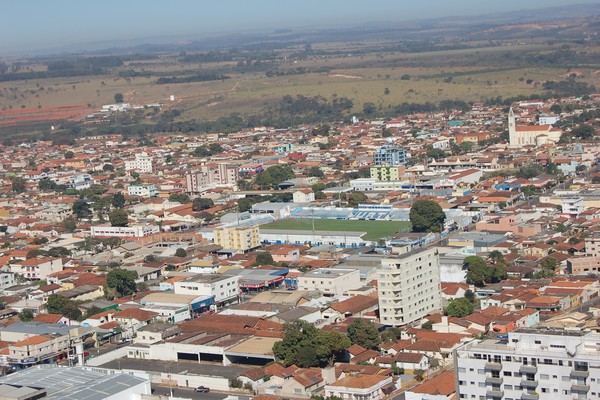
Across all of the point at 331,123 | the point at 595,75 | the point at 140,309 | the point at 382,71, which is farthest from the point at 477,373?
the point at 382,71

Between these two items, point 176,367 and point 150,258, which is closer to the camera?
point 176,367

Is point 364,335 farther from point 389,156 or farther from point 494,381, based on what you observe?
point 389,156

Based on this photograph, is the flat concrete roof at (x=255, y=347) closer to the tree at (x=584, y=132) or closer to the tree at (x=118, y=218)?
the tree at (x=118, y=218)

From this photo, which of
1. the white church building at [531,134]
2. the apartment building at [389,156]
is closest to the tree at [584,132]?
the white church building at [531,134]

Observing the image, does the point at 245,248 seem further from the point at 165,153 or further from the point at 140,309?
the point at 165,153

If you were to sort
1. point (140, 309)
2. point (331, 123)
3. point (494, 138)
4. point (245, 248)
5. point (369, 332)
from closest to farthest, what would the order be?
point (369, 332)
point (140, 309)
point (245, 248)
point (494, 138)
point (331, 123)

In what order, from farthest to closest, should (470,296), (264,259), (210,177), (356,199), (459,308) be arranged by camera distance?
(210,177) < (356,199) < (264,259) < (470,296) < (459,308)

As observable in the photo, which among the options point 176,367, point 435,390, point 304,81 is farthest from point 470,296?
point 304,81

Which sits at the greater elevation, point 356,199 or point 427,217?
point 427,217
